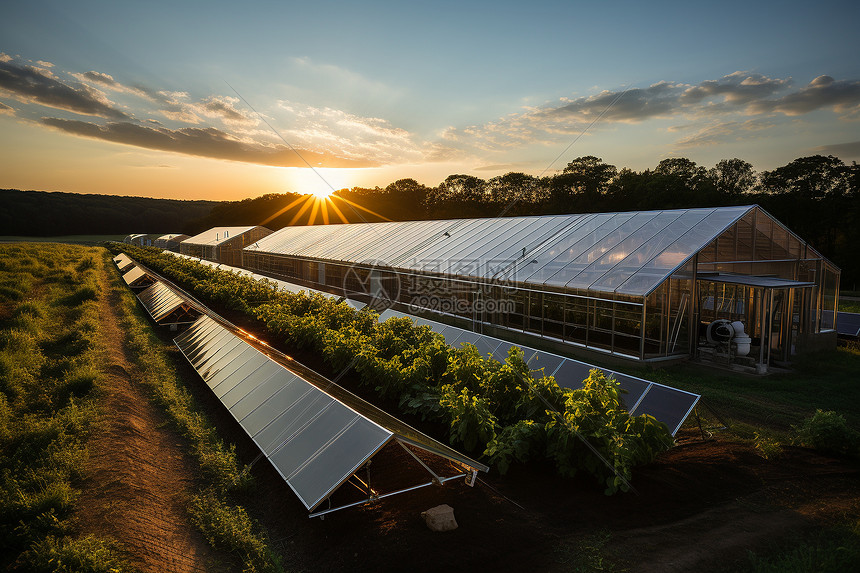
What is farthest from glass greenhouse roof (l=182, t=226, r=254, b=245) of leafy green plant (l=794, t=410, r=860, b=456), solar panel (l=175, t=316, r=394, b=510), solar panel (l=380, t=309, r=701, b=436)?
leafy green plant (l=794, t=410, r=860, b=456)

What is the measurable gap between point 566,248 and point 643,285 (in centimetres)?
437

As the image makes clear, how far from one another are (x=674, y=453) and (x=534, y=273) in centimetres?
1013

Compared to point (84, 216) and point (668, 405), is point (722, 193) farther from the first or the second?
point (84, 216)

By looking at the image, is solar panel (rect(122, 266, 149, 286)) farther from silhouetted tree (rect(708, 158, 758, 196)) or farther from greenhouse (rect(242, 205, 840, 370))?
silhouetted tree (rect(708, 158, 758, 196))

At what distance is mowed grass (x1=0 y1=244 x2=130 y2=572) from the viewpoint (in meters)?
4.75

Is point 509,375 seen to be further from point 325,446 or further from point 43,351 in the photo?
point 43,351

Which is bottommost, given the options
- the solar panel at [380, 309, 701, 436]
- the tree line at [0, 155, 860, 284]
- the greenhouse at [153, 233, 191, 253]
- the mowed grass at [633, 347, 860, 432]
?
the mowed grass at [633, 347, 860, 432]

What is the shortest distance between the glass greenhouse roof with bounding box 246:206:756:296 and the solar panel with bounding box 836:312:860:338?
31.0 ft

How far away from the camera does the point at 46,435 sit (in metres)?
7.35

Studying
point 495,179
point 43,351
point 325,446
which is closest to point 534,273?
point 325,446

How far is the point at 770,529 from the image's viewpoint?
16.6 ft

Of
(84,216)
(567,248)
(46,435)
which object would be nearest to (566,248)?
(567,248)

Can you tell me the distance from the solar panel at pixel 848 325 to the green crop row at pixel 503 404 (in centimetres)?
1892

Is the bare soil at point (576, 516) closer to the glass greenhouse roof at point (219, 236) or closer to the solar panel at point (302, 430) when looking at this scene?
the solar panel at point (302, 430)
